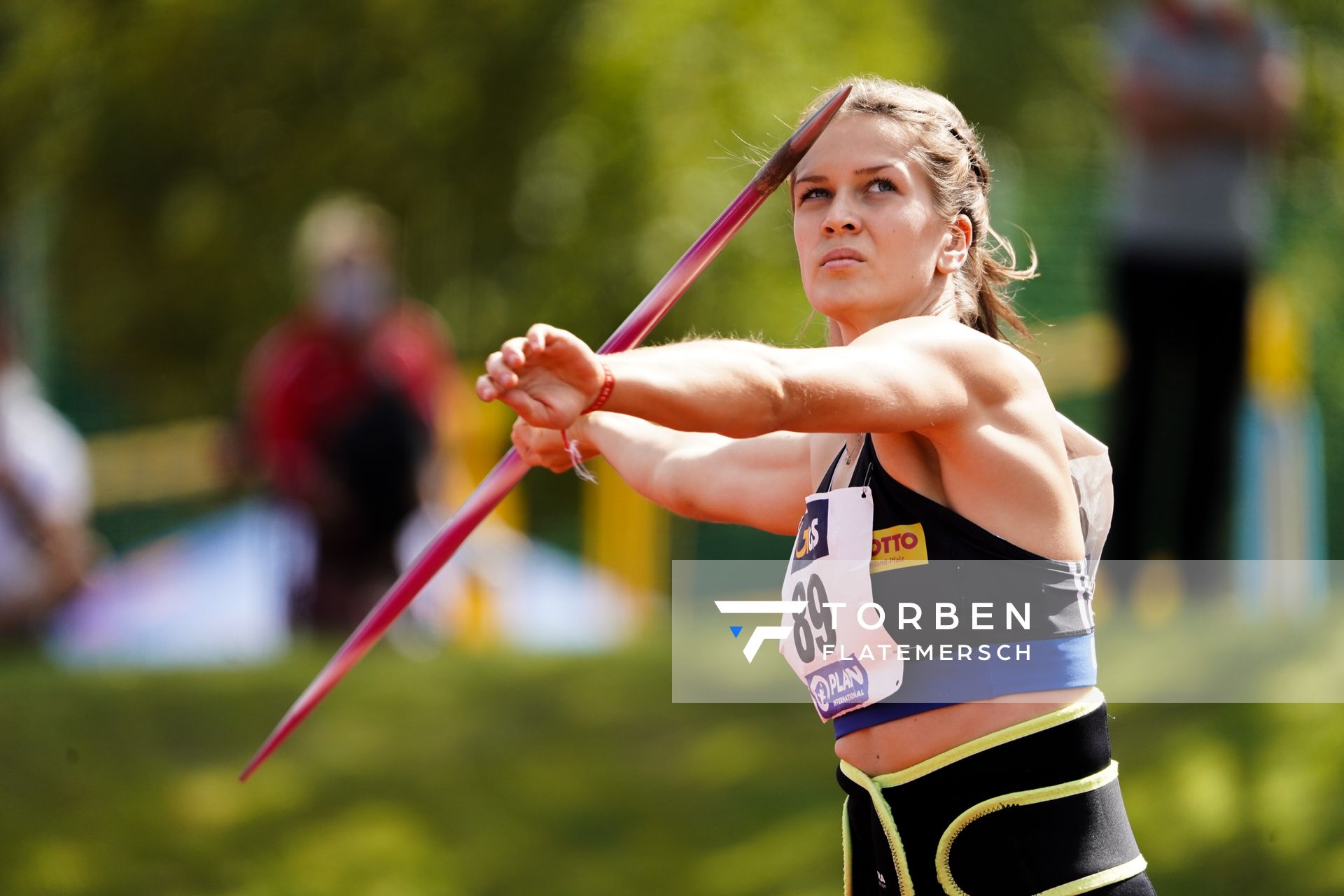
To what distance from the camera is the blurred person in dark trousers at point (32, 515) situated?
22.6 ft

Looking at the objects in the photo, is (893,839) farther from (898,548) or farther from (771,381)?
(771,381)

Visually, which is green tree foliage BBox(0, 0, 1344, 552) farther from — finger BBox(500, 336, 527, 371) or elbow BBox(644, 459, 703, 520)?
finger BBox(500, 336, 527, 371)

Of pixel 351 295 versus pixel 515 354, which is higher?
pixel 351 295

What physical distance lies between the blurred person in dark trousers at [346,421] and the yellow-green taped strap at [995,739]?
466cm

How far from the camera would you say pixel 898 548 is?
8.36ft

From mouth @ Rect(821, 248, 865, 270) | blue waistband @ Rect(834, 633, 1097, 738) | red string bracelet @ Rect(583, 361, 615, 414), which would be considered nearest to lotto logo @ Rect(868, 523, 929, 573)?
blue waistband @ Rect(834, 633, 1097, 738)

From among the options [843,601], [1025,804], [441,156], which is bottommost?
[1025,804]

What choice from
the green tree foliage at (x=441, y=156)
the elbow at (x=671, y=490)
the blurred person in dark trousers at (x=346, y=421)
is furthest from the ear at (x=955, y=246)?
the green tree foliage at (x=441, y=156)

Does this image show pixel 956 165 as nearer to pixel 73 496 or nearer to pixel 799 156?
pixel 799 156

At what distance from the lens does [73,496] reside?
7199 mm

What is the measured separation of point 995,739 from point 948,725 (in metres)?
0.07

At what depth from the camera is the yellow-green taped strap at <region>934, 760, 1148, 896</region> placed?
2549 mm

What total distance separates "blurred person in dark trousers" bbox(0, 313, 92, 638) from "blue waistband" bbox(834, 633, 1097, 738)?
506 centimetres

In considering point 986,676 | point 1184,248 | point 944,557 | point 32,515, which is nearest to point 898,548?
point 944,557
